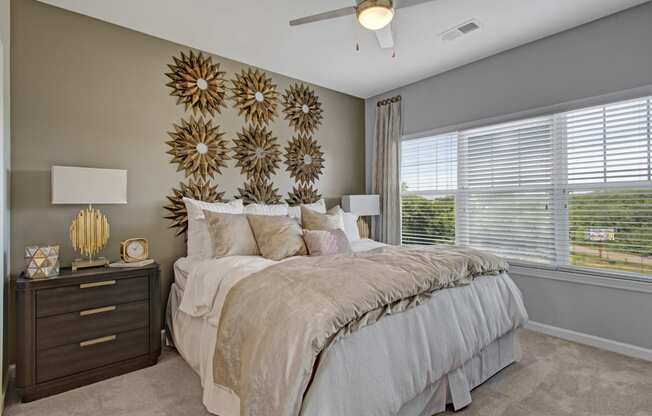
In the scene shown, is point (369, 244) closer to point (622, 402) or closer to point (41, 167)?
point (622, 402)

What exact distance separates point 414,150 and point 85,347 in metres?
3.91

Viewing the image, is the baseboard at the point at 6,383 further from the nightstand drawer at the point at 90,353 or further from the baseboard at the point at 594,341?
the baseboard at the point at 594,341

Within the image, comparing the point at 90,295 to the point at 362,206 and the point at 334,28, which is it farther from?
the point at 362,206

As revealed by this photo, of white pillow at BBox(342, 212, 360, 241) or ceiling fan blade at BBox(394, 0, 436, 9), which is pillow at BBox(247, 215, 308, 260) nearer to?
white pillow at BBox(342, 212, 360, 241)

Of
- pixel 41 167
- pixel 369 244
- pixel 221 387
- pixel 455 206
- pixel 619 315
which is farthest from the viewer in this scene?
pixel 455 206

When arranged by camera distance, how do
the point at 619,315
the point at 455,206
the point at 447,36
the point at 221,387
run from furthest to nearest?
1. the point at 455,206
2. the point at 447,36
3. the point at 619,315
4. the point at 221,387

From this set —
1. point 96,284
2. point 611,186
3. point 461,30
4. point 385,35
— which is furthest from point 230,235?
point 611,186

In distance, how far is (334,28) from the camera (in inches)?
115

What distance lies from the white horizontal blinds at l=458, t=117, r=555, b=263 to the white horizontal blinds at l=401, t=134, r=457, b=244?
165 mm

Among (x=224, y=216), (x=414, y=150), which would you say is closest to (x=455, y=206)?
(x=414, y=150)

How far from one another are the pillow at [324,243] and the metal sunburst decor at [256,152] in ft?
4.03

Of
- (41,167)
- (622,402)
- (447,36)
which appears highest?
(447,36)

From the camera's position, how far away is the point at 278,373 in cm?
137

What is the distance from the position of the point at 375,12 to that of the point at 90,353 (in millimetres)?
2893
